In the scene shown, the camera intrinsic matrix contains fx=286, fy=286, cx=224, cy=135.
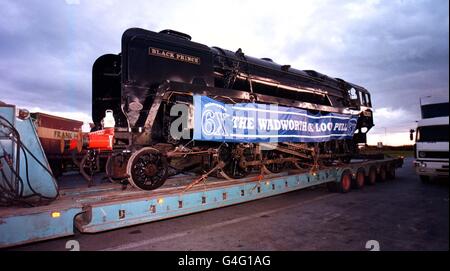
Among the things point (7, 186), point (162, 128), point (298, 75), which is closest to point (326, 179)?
point (298, 75)

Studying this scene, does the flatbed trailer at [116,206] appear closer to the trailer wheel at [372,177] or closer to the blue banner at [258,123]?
the blue banner at [258,123]

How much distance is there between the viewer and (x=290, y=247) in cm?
461

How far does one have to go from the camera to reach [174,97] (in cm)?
630

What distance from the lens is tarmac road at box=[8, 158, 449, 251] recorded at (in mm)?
4691

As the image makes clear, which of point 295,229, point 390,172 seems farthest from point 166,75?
point 390,172

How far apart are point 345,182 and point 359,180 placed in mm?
1286

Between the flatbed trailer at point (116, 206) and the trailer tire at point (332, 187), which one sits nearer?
the flatbed trailer at point (116, 206)

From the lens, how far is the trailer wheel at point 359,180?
10680mm

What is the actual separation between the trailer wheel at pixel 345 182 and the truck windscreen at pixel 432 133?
422 centimetres

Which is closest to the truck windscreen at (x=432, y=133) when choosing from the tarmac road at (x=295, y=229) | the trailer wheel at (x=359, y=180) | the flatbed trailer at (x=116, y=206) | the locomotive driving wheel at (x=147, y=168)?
the trailer wheel at (x=359, y=180)

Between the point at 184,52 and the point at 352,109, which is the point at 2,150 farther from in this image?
the point at 352,109

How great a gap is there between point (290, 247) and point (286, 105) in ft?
16.3
